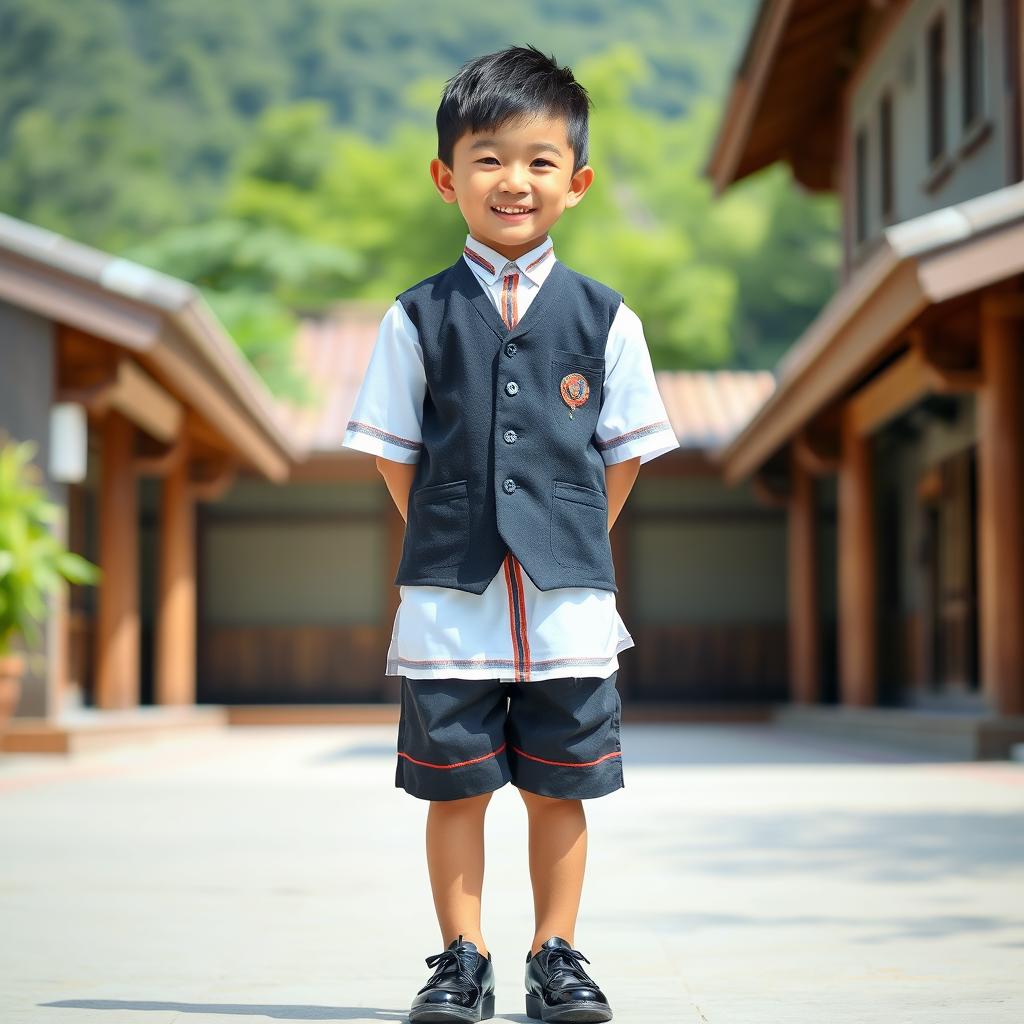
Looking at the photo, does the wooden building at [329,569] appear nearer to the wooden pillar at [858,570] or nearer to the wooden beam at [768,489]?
the wooden beam at [768,489]

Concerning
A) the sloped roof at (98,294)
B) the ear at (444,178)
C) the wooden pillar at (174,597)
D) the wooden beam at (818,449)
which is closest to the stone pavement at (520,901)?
the ear at (444,178)

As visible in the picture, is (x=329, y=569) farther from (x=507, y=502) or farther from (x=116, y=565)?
(x=507, y=502)

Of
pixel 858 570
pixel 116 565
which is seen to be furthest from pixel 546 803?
pixel 116 565

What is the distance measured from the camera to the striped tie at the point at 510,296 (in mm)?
3064

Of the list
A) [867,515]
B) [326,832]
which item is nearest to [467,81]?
[326,832]

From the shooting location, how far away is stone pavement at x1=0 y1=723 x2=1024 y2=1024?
3.09 meters

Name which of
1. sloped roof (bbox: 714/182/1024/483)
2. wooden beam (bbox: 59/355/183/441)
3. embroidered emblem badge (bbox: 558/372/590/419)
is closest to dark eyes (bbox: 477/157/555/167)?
embroidered emblem badge (bbox: 558/372/590/419)

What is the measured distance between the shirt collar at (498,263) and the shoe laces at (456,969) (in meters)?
1.18

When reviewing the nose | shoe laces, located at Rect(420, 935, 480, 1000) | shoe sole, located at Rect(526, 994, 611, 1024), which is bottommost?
shoe sole, located at Rect(526, 994, 611, 1024)

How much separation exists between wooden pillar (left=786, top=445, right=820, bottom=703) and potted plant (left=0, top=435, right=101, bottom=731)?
7.73 meters

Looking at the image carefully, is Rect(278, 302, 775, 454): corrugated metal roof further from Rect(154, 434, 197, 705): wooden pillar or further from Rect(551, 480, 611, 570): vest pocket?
Rect(551, 480, 611, 570): vest pocket

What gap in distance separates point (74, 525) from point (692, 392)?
6.85 metres

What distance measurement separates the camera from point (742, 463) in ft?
50.0

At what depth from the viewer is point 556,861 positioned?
9.86 ft
